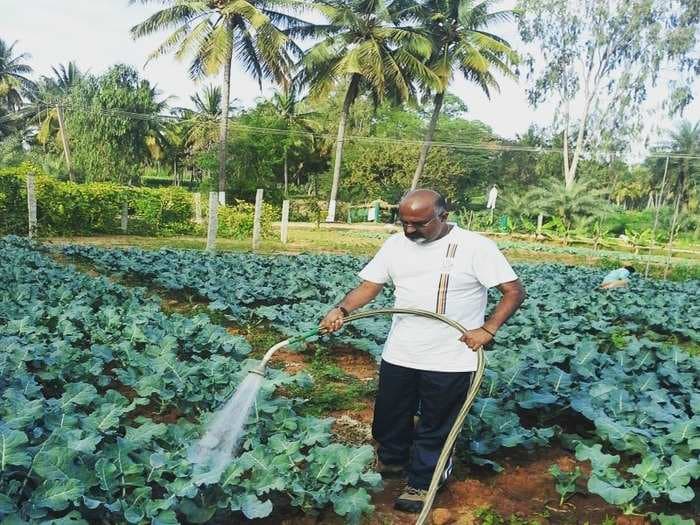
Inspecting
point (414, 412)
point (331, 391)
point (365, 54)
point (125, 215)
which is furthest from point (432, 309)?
point (365, 54)

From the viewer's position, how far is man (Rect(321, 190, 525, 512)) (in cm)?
302

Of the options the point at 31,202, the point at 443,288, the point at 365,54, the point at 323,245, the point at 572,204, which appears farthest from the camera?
the point at 572,204

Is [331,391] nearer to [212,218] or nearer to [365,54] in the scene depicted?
[212,218]

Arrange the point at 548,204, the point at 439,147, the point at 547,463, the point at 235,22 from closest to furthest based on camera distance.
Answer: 1. the point at 547,463
2. the point at 235,22
3. the point at 548,204
4. the point at 439,147

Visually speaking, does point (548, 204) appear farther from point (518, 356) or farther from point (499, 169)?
point (518, 356)

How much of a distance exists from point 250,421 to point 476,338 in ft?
4.78

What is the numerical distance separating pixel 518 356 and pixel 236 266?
251 inches

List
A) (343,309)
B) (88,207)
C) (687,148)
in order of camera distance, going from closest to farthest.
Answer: (343,309) < (88,207) < (687,148)

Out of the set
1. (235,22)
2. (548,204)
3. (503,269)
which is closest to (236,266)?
(503,269)

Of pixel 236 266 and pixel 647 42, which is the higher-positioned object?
pixel 647 42

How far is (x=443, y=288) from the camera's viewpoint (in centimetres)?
312

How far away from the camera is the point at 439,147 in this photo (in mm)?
40000

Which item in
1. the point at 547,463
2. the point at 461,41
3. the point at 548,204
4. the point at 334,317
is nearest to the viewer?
the point at 334,317

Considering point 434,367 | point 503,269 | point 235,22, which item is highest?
point 235,22
